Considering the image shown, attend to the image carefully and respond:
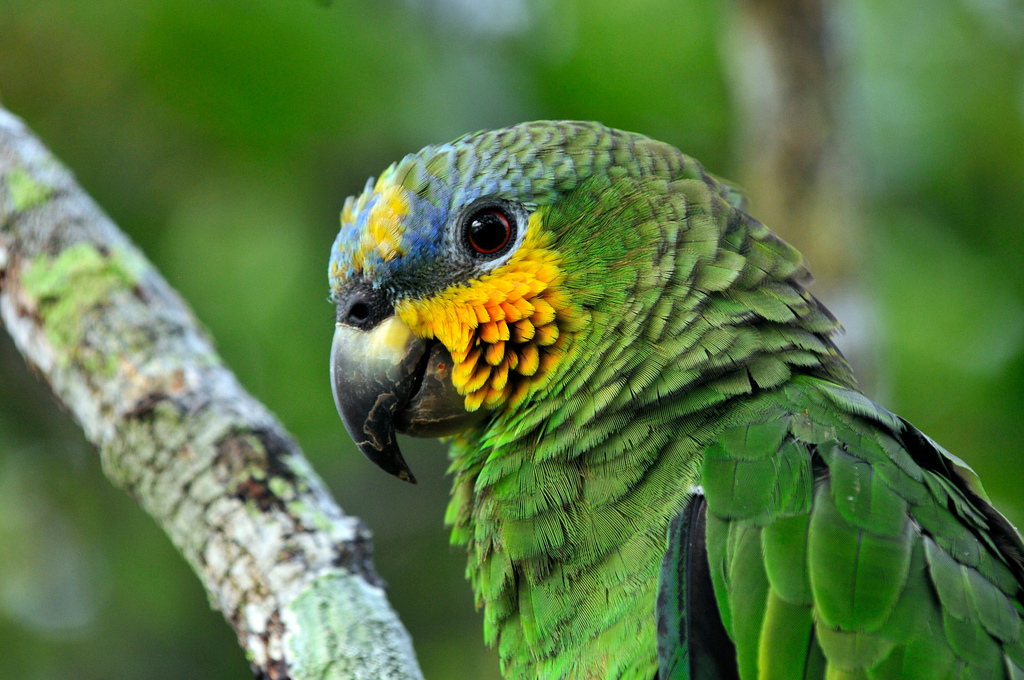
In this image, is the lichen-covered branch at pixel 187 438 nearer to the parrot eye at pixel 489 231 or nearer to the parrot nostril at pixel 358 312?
the parrot nostril at pixel 358 312

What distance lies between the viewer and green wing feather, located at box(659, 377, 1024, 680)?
5.41 ft

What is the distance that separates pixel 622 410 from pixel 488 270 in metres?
0.51

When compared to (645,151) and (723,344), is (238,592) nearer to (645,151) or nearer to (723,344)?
(723,344)

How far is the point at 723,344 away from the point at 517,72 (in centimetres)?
333

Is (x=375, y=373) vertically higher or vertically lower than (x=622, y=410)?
higher

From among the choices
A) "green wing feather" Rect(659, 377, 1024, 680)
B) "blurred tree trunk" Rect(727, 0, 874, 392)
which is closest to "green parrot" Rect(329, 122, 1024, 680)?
"green wing feather" Rect(659, 377, 1024, 680)

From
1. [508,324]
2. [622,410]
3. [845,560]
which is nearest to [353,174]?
[508,324]

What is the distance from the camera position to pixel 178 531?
7.80 feet

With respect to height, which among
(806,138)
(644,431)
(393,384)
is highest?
(806,138)

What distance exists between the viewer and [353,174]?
5.14 meters

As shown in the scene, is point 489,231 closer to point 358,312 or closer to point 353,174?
point 358,312

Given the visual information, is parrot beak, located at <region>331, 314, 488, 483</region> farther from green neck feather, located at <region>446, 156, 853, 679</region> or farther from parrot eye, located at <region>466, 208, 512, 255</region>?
parrot eye, located at <region>466, 208, 512, 255</region>

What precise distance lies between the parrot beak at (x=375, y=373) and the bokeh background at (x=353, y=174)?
2.48 meters

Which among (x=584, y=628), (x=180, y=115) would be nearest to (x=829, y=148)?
(x=584, y=628)
